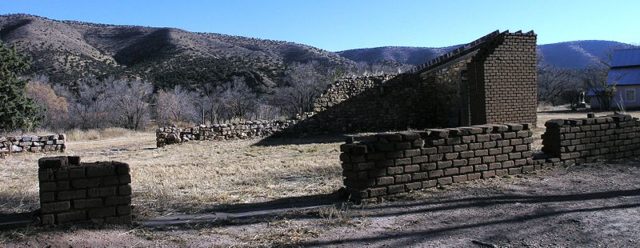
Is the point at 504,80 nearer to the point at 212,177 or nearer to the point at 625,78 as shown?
the point at 212,177

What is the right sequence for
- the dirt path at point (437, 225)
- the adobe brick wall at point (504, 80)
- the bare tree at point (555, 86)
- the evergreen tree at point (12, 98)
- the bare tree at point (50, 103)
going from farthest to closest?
the bare tree at point (555, 86)
the bare tree at point (50, 103)
the evergreen tree at point (12, 98)
the adobe brick wall at point (504, 80)
the dirt path at point (437, 225)

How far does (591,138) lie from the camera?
7.88 m

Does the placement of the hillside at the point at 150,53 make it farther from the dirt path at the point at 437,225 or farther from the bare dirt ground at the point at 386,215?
the dirt path at the point at 437,225

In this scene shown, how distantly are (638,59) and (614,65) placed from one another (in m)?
1.91

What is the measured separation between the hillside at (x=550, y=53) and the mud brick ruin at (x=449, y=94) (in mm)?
61934

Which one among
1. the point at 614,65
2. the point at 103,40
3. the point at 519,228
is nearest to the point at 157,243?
the point at 519,228

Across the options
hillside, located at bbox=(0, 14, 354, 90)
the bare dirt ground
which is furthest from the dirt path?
hillside, located at bbox=(0, 14, 354, 90)

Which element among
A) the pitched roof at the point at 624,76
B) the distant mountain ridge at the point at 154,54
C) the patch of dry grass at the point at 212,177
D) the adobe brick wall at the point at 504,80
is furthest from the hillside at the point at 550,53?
the patch of dry grass at the point at 212,177

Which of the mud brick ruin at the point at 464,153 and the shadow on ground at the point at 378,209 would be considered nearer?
the shadow on ground at the point at 378,209

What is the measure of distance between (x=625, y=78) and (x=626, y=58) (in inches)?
160

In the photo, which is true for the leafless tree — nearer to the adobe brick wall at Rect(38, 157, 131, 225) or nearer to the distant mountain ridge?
the distant mountain ridge

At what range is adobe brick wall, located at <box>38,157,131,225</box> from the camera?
4508 mm

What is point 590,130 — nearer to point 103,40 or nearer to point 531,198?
point 531,198

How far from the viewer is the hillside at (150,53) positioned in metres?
53.0
